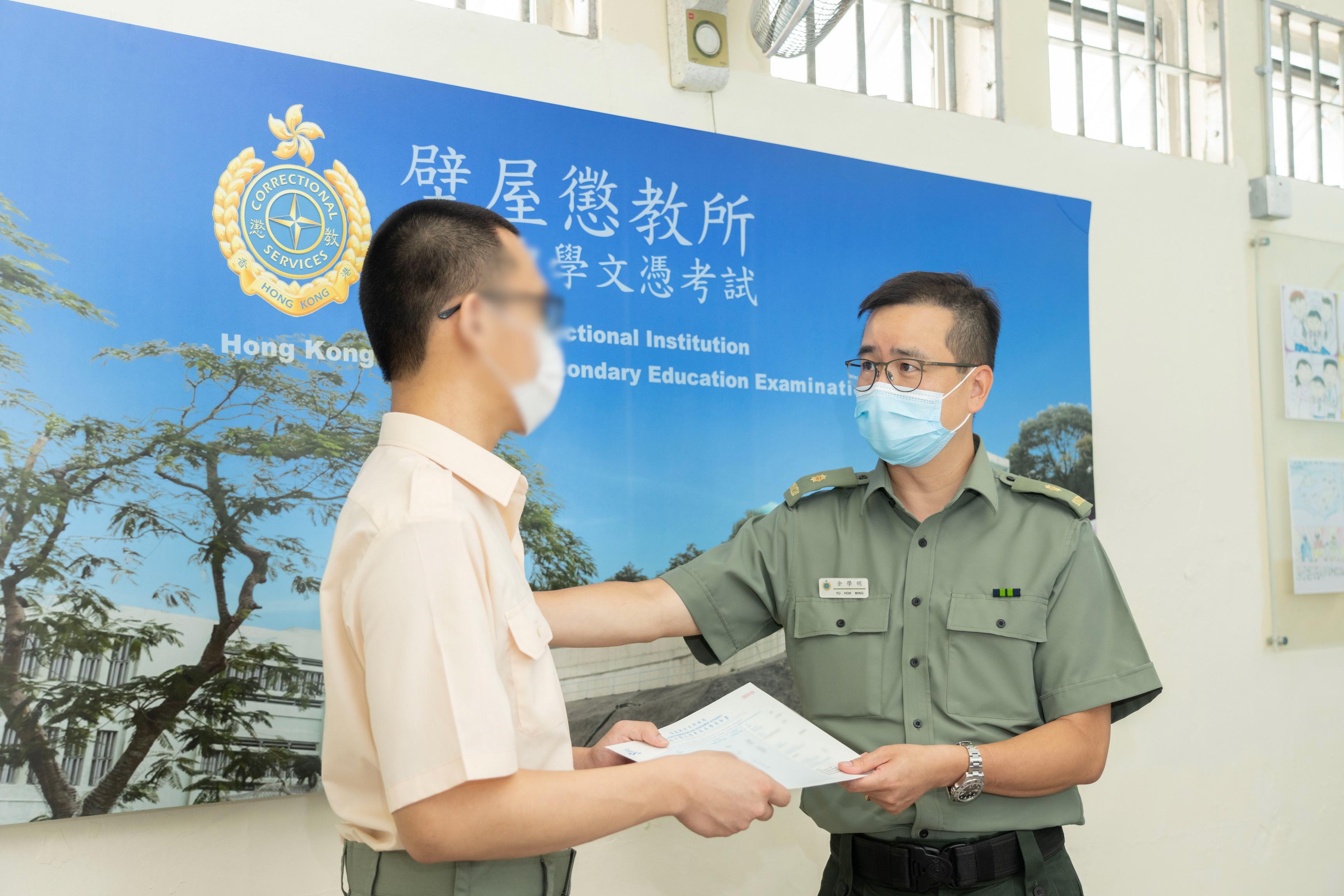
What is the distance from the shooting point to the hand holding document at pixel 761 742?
127 centimetres

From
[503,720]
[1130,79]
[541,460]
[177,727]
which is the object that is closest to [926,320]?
[541,460]

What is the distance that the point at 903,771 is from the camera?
1.39m

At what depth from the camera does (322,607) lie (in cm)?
103

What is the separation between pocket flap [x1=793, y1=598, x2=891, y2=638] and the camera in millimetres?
1708

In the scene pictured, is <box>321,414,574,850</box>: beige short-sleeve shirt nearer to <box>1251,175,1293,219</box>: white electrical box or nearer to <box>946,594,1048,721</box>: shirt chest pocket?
<box>946,594,1048,721</box>: shirt chest pocket

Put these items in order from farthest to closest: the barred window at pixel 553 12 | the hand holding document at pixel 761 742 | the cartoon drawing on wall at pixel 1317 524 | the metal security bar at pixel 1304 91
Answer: the metal security bar at pixel 1304 91 < the cartoon drawing on wall at pixel 1317 524 < the barred window at pixel 553 12 < the hand holding document at pixel 761 742

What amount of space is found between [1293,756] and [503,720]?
9.77ft

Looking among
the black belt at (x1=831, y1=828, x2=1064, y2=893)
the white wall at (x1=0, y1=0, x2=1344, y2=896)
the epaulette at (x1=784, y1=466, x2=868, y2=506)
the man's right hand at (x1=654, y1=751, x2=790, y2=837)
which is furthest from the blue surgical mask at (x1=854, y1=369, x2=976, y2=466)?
the white wall at (x1=0, y1=0, x2=1344, y2=896)

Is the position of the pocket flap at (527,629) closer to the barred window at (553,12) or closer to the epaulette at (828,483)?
the epaulette at (828,483)

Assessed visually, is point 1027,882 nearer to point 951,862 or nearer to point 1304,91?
point 951,862

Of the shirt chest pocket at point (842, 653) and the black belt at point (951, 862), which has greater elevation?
the shirt chest pocket at point (842, 653)

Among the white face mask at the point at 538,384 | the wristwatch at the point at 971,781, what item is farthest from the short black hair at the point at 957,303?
the white face mask at the point at 538,384

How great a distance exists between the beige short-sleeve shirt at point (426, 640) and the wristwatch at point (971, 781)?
68cm

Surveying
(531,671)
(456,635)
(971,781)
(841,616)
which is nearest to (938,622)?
(841,616)
